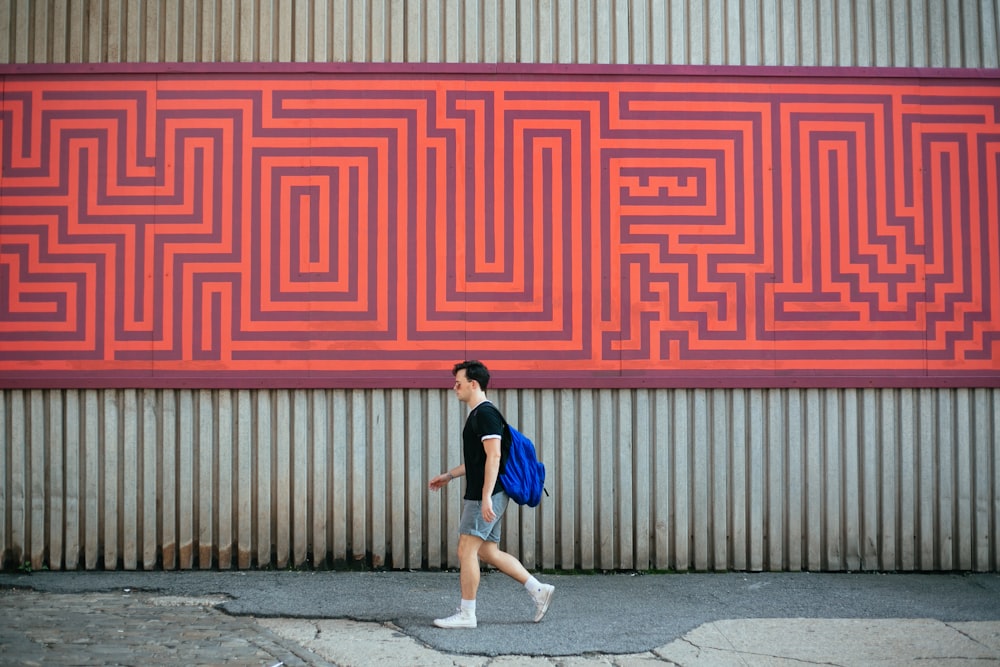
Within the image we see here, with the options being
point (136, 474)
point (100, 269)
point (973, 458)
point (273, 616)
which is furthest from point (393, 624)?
point (973, 458)

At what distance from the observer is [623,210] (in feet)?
25.9

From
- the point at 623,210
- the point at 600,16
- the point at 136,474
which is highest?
the point at 600,16

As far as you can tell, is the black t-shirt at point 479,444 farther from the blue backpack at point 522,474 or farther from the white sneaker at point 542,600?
the white sneaker at point 542,600

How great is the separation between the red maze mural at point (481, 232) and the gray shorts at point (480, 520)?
1767 millimetres

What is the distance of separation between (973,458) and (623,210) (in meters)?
3.65

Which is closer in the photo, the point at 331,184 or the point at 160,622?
the point at 160,622

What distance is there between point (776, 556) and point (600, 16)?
4826 mm

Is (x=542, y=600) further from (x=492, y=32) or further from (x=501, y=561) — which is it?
(x=492, y=32)

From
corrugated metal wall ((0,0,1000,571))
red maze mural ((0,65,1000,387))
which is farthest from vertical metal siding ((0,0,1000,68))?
red maze mural ((0,65,1000,387))

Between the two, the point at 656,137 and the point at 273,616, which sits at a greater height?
the point at 656,137

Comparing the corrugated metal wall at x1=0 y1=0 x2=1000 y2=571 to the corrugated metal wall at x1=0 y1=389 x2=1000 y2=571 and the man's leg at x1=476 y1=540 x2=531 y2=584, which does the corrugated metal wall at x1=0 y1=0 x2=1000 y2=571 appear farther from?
the man's leg at x1=476 y1=540 x2=531 y2=584

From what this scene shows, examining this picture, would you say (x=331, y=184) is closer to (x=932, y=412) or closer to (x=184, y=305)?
(x=184, y=305)

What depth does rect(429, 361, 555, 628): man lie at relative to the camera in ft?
19.7

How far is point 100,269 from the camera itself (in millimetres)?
7789
